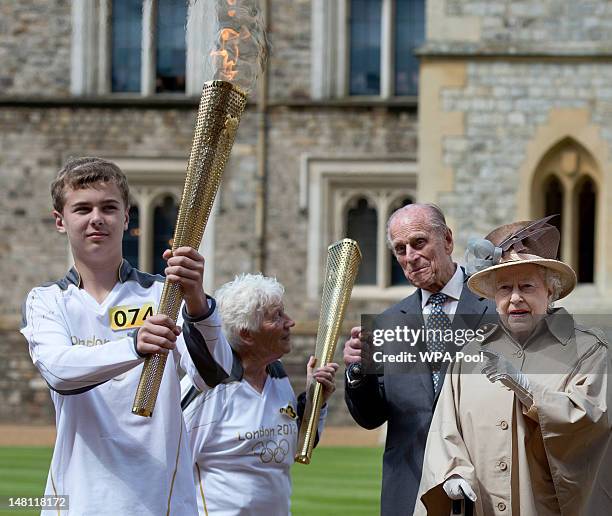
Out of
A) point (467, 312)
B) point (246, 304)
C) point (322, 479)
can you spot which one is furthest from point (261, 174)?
point (467, 312)

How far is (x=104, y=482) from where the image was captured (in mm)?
3820

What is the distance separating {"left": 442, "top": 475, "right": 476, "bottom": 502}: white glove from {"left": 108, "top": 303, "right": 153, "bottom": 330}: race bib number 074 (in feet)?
3.27

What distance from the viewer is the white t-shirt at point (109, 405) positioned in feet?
12.3

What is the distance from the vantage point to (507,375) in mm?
3955

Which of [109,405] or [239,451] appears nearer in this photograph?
[109,405]

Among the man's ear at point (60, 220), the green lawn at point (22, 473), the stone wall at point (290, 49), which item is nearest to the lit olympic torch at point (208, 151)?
the man's ear at point (60, 220)

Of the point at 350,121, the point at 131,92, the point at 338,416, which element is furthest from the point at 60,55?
the point at 338,416

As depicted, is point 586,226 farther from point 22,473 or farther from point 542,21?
point 22,473

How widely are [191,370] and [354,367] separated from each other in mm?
978

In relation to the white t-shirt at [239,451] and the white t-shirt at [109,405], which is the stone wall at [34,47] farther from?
the white t-shirt at [109,405]

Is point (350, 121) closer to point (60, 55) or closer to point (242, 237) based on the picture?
point (242, 237)

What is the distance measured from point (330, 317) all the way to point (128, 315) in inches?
46.0

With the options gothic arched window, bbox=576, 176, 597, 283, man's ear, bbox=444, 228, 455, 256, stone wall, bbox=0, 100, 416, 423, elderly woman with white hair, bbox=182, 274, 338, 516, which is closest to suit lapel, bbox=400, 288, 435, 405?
man's ear, bbox=444, 228, 455, 256

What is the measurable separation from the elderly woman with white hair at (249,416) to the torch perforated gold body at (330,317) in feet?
0.15
